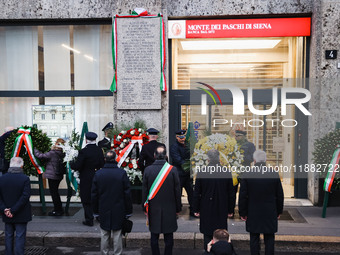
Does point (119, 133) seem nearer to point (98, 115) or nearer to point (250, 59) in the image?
point (98, 115)

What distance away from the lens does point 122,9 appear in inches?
364

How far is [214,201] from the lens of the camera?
525cm

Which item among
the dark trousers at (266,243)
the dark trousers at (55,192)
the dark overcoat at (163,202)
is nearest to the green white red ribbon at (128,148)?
the dark trousers at (55,192)

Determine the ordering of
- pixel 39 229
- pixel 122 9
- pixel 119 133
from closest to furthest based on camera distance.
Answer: pixel 39 229
pixel 119 133
pixel 122 9

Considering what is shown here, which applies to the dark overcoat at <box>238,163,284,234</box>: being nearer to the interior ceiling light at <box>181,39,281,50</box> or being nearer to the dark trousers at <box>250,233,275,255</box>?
the dark trousers at <box>250,233,275,255</box>

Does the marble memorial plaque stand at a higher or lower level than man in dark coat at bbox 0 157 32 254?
higher

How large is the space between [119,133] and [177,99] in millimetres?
1962

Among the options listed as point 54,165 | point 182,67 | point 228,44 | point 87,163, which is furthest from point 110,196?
point 228,44

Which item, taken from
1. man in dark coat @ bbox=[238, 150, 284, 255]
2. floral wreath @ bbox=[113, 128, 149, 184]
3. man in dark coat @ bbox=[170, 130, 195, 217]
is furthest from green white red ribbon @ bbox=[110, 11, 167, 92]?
man in dark coat @ bbox=[238, 150, 284, 255]

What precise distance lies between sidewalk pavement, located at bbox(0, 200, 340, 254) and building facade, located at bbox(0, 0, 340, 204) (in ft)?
6.35

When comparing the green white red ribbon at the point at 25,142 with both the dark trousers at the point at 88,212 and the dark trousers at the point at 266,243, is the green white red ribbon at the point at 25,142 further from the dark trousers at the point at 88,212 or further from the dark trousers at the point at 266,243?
the dark trousers at the point at 266,243

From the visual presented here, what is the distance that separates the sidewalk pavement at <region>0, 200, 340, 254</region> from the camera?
21.1ft

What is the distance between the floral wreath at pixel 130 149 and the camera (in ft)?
26.6

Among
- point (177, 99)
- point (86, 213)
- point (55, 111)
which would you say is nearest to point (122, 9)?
point (177, 99)
